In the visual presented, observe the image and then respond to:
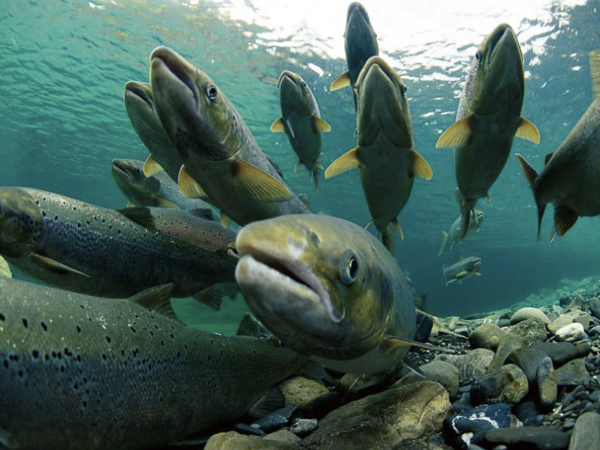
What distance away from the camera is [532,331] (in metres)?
3.99

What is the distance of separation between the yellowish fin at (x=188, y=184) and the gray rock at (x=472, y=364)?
300cm

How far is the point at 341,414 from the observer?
2865 mm

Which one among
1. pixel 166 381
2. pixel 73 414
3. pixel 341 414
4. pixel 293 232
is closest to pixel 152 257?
pixel 166 381

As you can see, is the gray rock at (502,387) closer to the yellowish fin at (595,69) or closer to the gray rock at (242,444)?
the gray rock at (242,444)

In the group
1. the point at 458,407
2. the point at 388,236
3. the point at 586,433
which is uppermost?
the point at 586,433

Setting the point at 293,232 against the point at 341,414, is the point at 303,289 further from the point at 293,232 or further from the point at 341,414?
the point at 341,414

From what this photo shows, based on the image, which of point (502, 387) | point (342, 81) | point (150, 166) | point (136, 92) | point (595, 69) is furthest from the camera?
point (342, 81)

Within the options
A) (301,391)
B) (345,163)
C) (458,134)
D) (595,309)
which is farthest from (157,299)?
(595,309)

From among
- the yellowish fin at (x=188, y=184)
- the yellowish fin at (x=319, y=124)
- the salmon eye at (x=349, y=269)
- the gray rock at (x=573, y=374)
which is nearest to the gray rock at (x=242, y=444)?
the salmon eye at (x=349, y=269)

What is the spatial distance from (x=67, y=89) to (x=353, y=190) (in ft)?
77.4

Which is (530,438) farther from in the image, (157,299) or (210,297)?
(210,297)

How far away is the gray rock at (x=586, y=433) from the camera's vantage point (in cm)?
190

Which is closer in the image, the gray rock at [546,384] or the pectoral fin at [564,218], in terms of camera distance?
the gray rock at [546,384]

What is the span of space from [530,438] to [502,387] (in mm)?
799
